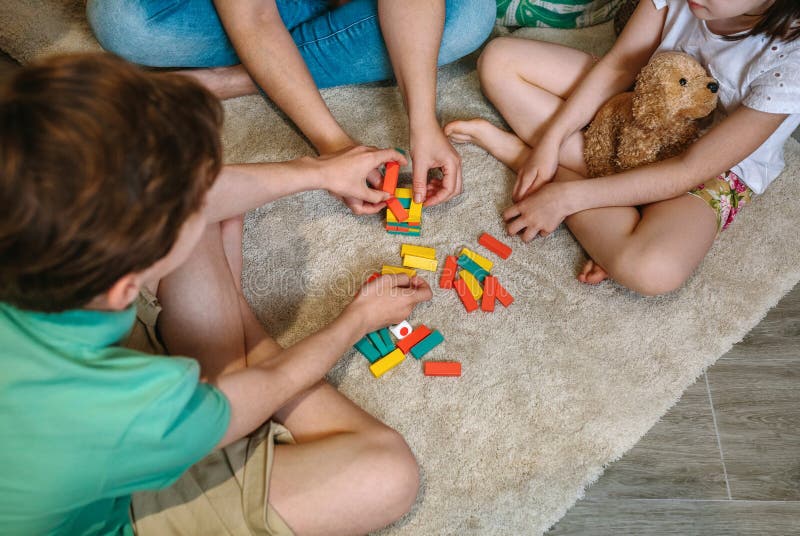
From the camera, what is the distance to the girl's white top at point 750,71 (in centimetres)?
100

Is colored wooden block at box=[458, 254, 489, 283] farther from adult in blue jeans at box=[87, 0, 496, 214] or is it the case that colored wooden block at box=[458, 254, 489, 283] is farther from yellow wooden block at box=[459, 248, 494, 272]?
adult in blue jeans at box=[87, 0, 496, 214]

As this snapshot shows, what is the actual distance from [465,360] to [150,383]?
0.64 metres

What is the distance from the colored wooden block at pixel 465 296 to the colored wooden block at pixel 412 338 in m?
0.10

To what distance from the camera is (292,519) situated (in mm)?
845

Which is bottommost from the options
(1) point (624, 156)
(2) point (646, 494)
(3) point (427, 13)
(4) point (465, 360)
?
(2) point (646, 494)

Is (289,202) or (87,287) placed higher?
(87,287)

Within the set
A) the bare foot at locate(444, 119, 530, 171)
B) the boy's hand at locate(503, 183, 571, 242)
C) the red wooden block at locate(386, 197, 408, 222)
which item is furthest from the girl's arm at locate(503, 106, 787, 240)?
the red wooden block at locate(386, 197, 408, 222)

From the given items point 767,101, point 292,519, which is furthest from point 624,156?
point 292,519

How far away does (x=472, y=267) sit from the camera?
123 cm

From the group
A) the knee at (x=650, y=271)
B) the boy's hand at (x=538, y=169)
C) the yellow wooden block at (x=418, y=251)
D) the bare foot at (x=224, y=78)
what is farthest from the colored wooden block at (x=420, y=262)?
the bare foot at (x=224, y=78)

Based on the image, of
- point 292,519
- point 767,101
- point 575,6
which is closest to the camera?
point 292,519

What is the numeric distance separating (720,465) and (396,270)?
0.68m

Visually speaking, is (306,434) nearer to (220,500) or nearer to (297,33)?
(220,500)

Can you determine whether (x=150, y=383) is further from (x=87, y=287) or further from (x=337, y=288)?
(x=337, y=288)
